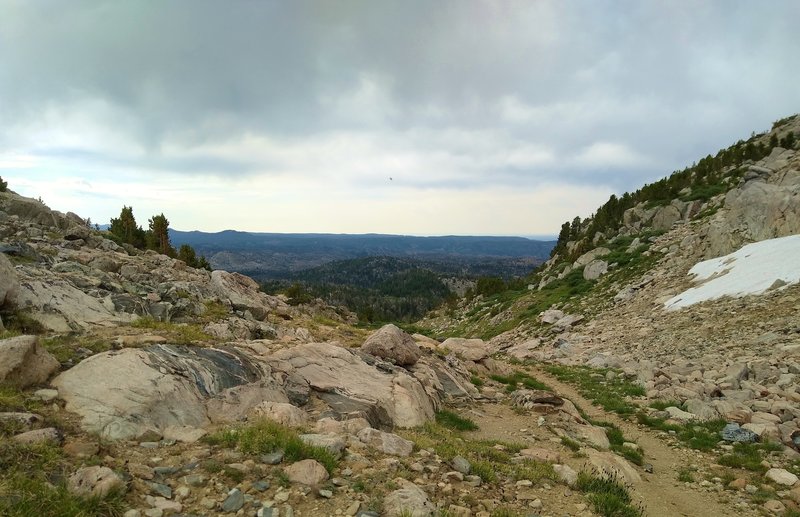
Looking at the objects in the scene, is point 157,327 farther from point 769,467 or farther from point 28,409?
point 769,467

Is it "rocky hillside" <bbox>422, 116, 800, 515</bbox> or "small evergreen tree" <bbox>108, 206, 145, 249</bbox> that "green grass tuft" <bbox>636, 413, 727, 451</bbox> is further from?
A: "small evergreen tree" <bbox>108, 206, 145, 249</bbox>

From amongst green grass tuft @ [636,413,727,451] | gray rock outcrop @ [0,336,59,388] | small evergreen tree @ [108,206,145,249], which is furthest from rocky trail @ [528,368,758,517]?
Answer: small evergreen tree @ [108,206,145,249]

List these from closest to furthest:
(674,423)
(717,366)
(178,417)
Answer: (178,417), (674,423), (717,366)

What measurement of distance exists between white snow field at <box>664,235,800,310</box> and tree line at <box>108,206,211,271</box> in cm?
4657

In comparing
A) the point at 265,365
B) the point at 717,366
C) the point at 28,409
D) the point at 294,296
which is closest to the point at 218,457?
the point at 28,409

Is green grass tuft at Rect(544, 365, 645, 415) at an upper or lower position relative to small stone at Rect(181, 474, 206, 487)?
lower

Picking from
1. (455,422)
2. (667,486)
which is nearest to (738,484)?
(667,486)

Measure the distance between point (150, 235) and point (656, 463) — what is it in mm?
55022

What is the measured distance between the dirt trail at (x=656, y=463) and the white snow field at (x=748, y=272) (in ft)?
38.6

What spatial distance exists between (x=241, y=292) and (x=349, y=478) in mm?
20107

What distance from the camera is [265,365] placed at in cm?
1173

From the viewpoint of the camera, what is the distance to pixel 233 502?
5.77 m

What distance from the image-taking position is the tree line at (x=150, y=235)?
45.6 meters

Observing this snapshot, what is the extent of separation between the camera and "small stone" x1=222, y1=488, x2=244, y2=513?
5.68 meters
